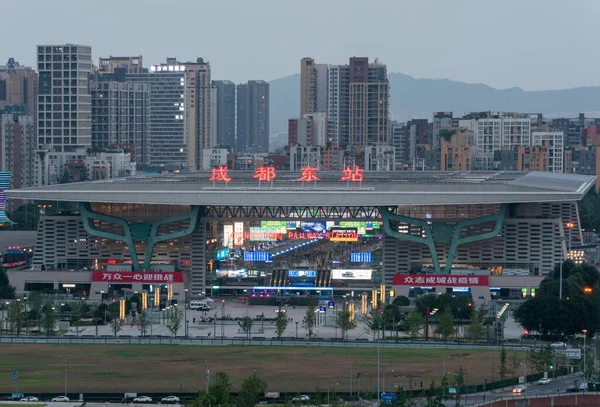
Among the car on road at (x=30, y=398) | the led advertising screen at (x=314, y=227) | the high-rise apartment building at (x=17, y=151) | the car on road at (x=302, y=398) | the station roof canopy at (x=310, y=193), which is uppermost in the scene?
the high-rise apartment building at (x=17, y=151)

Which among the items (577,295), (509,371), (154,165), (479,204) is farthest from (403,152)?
(509,371)

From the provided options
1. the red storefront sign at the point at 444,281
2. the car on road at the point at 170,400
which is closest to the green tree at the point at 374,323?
the red storefront sign at the point at 444,281

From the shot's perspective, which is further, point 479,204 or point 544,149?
point 544,149

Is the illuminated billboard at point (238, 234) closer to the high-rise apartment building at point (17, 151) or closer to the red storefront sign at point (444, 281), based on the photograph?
the red storefront sign at point (444, 281)

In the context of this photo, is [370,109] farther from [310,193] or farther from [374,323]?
[374,323]

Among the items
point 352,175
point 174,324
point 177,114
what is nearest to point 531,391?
point 174,324

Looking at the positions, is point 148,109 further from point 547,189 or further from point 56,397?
point 56,397

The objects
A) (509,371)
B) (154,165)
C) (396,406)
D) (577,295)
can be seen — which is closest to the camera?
(396,406)

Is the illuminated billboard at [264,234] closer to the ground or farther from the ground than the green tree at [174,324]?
farther from the ground
